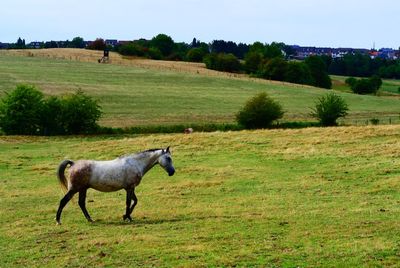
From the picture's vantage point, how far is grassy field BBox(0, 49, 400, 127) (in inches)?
2916

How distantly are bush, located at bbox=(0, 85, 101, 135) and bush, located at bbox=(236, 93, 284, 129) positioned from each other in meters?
16.0

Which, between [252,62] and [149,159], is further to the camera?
[252,62]

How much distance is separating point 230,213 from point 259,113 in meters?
44.7

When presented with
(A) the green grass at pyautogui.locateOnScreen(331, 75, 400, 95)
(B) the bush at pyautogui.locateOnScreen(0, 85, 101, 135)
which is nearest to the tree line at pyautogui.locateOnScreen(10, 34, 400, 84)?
(A) the green grass at pyautogui.locateOnScreen(331, 75, 400, 95)

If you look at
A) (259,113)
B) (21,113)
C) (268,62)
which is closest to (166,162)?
(21,113)

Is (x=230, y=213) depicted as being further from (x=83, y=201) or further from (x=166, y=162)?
(x=83, y=201)

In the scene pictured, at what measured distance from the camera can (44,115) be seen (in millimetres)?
58562

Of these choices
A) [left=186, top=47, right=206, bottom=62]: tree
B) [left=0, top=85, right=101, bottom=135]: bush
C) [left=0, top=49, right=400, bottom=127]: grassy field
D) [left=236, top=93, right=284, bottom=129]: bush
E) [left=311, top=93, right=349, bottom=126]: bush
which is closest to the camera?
[left=0, top=85, right=101, bottom=135]: bush

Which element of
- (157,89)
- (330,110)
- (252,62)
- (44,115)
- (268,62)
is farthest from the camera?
(252,62)

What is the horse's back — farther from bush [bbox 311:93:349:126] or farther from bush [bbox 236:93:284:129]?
bush [bbox 311:93:349:126]

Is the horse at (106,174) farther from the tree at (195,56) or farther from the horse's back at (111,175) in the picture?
the tree at (195,56)

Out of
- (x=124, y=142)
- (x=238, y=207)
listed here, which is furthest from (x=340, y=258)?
(x=124, y=142)

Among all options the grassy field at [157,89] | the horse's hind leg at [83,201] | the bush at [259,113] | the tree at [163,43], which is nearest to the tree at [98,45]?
the tree at [163,43]

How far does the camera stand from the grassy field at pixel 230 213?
13398mm
